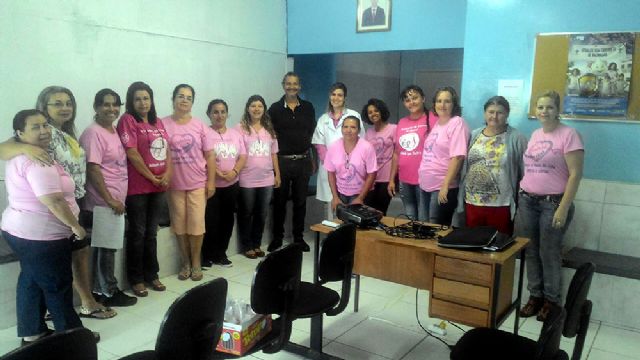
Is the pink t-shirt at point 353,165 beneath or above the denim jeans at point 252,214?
above

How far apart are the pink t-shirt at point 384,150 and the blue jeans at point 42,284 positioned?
2450 millimetres

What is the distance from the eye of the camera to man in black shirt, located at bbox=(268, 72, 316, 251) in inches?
180

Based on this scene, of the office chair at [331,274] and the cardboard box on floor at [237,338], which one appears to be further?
the office chair at [331,274]

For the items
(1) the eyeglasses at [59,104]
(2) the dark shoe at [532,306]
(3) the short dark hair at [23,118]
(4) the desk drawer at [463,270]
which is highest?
(1) the eyeglasses at [59,104]

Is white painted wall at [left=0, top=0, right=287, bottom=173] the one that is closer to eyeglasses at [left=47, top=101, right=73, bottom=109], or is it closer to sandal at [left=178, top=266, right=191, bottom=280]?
eyeglasses at [left=47, top=101, right=73, bottom=109]

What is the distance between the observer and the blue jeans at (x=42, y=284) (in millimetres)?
2486

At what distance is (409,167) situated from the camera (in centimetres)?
382

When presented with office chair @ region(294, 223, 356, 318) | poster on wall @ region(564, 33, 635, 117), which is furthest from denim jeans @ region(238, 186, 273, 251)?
poster on wall @ region(564, 33, 635, 117)

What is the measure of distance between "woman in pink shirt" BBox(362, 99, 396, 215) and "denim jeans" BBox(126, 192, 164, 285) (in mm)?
1688

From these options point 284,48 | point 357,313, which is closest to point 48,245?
point 357,313

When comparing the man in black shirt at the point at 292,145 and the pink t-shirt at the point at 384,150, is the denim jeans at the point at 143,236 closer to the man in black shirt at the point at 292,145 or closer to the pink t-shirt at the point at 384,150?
the man in black shirt at the point at 292,145

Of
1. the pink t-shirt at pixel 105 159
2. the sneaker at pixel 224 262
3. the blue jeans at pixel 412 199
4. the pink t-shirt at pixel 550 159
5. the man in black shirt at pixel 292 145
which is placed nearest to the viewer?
the pink t-shirt at pixel 550 159

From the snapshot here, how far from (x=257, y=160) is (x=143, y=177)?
112 centimetres

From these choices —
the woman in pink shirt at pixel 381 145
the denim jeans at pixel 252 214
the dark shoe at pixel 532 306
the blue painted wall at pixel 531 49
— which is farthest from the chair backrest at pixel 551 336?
the denim jeans at pixel 252 214
